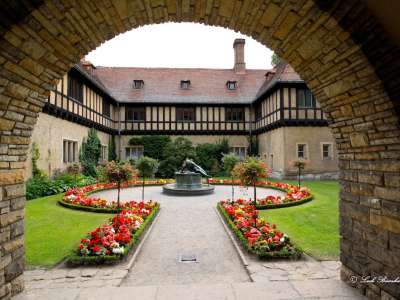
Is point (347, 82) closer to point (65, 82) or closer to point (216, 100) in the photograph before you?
point (65, 82)

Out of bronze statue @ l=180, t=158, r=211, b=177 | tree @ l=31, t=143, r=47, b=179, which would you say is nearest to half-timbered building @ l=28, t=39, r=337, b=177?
tree @ l=31, t=143, r=47, b=179

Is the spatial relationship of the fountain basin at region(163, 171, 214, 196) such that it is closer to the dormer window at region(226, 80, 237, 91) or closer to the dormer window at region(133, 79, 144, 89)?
the dormer window at region(226, 80, 237, 91)

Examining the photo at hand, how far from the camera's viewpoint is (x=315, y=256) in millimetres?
6160

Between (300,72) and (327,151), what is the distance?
1929 centimetres

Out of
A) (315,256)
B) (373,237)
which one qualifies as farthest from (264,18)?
(315,256)

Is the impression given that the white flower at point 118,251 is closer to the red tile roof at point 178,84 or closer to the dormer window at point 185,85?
the red tile roof at point 178,84

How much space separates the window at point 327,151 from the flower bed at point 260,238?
15082 mm

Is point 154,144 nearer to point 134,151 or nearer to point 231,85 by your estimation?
point 134,151

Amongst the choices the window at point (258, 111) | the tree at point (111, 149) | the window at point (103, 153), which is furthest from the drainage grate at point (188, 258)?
the window at point (258, 111)

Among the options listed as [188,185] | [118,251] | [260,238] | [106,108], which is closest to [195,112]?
[106,108]

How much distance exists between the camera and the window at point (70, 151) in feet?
59.3

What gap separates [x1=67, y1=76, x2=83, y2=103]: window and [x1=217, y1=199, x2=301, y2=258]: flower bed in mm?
14368

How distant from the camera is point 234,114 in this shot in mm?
27656

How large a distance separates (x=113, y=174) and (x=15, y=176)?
5034mm
